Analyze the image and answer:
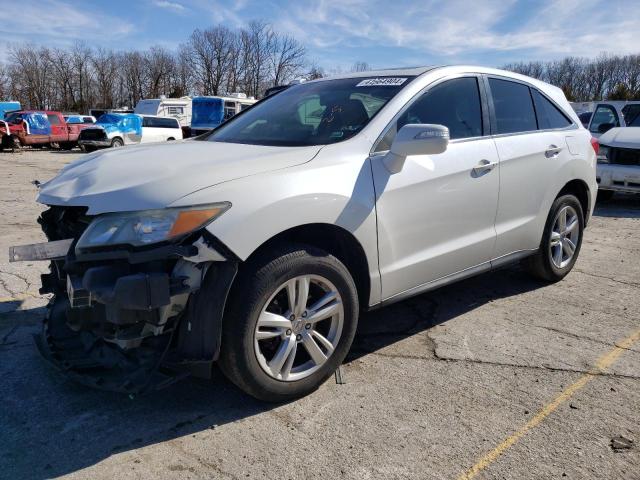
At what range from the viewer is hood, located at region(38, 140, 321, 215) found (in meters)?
2.40

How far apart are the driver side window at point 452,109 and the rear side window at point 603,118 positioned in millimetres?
8012

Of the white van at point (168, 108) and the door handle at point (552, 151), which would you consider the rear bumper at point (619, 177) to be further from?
the white van at point (168, 108)

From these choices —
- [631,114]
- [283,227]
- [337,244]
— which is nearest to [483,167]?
[337,244]

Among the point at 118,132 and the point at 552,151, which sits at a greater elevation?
the point at 118,132

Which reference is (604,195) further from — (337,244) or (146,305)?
(146,305)

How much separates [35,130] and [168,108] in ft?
24.0

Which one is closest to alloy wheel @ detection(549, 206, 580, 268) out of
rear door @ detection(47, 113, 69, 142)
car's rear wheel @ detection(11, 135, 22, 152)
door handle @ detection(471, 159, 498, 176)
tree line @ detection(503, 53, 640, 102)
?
door handle @ detection(471, 159, 498, 176)

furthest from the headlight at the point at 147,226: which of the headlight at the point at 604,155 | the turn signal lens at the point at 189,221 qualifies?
the headlight at the point at 604,155

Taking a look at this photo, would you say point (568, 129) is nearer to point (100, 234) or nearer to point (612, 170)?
point (100, 234)

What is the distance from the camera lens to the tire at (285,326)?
8.14 feet

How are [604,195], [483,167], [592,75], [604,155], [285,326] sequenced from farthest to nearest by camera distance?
[592,75] < [604,195] < [604,155] < [483,167] < [285,326]

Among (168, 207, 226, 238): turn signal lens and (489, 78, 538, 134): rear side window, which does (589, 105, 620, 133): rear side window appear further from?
(168, 207, 226, 238): turn signal lens

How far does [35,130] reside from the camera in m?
25.4

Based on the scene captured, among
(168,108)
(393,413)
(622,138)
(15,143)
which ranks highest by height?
(168,108)
